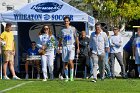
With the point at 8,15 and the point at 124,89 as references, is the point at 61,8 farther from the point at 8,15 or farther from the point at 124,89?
the point at 124,89

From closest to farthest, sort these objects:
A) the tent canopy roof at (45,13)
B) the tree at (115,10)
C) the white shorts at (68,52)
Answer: the white shorts at (68,52) < the tent canopy roof at (45,13) < the tree at (115,10)

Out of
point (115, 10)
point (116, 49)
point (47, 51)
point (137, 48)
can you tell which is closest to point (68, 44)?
point (47, 51)

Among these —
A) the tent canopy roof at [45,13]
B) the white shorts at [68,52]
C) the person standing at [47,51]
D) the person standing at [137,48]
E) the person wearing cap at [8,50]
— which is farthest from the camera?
the tent canopy roof at [45,13]

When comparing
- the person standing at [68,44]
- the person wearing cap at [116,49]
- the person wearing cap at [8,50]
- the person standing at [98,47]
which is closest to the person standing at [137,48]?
the person wearing cap at [116,49]

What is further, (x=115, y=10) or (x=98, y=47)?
(x=115, y=10)

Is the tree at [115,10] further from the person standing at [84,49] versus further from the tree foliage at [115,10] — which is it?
the person standing at [84,49]

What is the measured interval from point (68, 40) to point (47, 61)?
3.46 feet

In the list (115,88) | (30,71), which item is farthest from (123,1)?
(115,88)

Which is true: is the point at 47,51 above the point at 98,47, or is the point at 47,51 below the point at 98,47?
below

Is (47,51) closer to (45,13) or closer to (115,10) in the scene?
(45,13)

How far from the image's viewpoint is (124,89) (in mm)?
14742

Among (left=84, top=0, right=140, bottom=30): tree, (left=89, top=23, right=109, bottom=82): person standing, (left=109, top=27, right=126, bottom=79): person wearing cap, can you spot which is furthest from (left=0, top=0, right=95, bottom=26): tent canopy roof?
(left=84, top=0, right=140, bottom=30): tree

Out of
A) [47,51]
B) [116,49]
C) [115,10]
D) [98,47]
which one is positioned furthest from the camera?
[115,10]

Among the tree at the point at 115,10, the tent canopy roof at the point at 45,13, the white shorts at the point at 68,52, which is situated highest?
the tree at the point at 115,10
